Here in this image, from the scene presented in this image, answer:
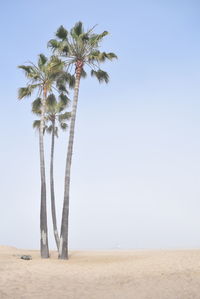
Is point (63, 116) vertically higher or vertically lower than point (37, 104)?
higher

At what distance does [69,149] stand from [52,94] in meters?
6.39

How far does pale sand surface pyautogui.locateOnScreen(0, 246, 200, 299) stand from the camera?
37.2ft

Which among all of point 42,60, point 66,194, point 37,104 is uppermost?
point 42,60

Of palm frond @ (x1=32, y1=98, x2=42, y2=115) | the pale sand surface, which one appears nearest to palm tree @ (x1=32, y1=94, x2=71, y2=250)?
palm frond @ (x1=32, y1=98, x2=42, y2=115)

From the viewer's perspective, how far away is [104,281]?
1388 cm

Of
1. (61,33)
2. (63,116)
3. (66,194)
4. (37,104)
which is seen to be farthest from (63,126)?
(66,194)

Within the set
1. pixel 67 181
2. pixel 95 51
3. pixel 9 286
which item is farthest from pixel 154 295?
pixel 95 51

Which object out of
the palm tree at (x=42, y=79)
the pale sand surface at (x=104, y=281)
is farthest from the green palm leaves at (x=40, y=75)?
the pale sand surface at (x=104, y=281)

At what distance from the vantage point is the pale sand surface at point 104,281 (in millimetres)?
11352

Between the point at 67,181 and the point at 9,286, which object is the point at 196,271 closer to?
the point at 9,286

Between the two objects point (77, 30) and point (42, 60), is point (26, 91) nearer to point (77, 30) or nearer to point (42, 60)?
point (42, 60)

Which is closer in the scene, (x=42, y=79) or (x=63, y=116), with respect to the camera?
(x=42, y=79)

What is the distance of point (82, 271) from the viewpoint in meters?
16.7

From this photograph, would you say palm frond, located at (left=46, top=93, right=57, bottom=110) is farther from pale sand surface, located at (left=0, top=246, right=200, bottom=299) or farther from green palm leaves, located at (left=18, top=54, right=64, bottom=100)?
pale sand surface, located at (left=0, top=246, right=200, bottom=299)
